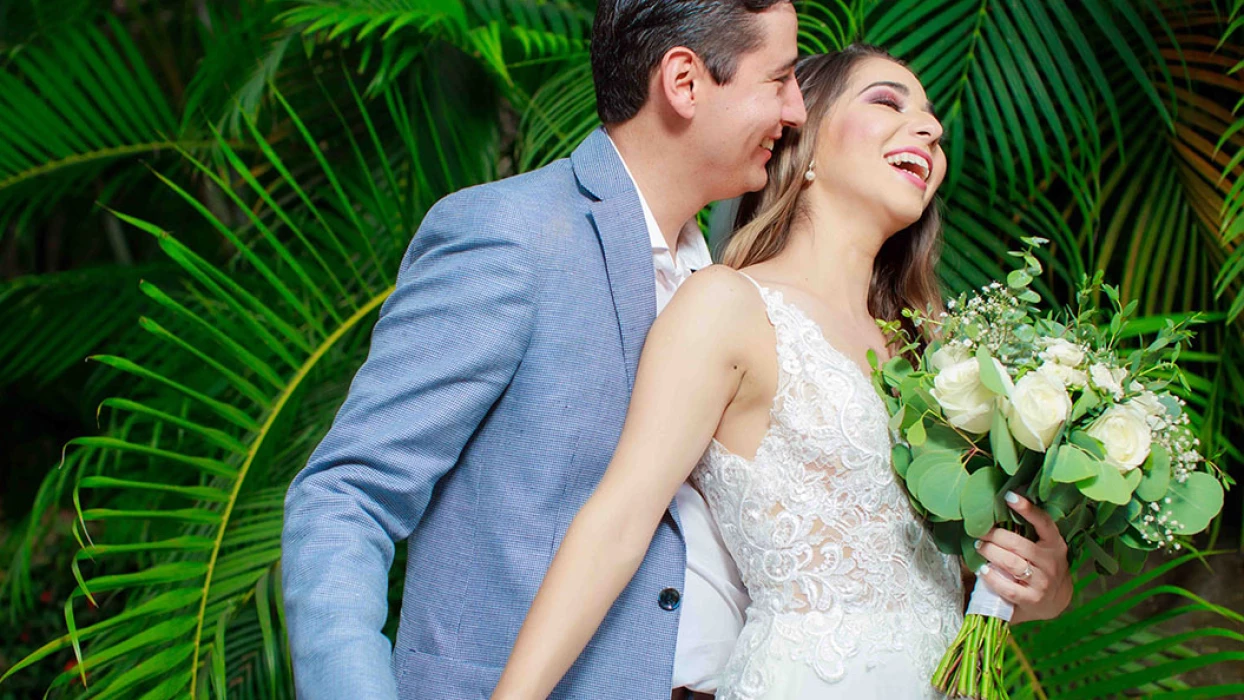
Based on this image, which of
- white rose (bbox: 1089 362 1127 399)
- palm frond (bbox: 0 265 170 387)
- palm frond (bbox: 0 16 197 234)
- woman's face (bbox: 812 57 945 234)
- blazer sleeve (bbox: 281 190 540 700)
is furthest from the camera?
palm frond (bbox: 0 265 170 387)

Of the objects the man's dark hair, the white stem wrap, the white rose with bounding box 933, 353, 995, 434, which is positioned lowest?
the white stem wrap

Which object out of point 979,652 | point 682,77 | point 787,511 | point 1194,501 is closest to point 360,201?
point 682,77

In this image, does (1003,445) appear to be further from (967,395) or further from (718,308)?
(718,308)

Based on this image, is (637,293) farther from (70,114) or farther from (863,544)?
(70,114)

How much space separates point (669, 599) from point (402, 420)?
14.6 inches

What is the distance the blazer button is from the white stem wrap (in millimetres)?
365

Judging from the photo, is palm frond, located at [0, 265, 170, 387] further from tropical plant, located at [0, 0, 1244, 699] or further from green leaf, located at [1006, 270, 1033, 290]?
green leaf, located at [1006, 270, 1033, 290]

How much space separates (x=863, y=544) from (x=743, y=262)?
0.49 m

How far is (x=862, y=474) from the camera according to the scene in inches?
55.7

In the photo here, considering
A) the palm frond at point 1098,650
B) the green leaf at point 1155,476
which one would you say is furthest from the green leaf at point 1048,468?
the palm frond at point 1098,650

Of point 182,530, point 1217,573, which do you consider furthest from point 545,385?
point 1217,573

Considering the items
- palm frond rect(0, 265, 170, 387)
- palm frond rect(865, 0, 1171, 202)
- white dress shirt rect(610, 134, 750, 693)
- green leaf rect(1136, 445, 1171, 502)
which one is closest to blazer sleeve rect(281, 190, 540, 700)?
white dress shirt rect(610, 134, 750, 693)

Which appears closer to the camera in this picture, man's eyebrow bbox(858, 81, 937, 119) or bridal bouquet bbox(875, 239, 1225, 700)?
bridal bouquet bbox(875, 239, 1225, 700)

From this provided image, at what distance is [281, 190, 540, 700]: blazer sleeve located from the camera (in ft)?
3.53
